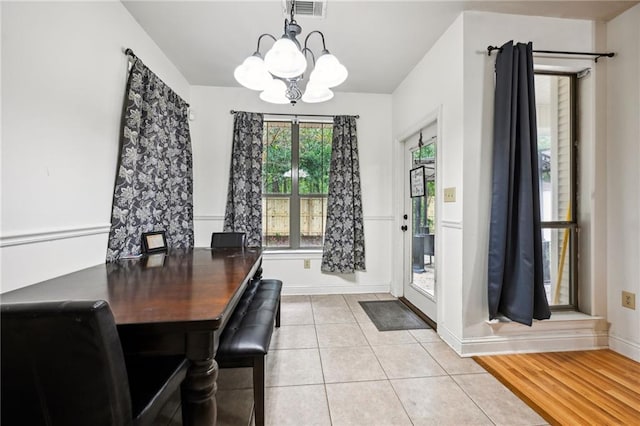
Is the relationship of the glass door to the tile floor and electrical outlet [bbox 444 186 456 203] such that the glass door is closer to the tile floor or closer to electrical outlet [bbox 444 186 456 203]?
electrical outlet [bbox 444 186 456 203]

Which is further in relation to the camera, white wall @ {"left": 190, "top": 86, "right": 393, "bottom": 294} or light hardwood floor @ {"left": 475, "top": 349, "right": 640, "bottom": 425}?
white wall @ {"left": 190, "top": 86, "right": 393, "bottom": 294}

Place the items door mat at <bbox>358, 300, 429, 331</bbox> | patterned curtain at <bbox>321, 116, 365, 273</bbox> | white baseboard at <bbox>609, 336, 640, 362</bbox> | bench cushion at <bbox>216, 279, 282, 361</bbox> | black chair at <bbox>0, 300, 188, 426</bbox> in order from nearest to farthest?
1. black chair at <bbox>0, 300, 188, 426</bbox>
2. bench cushion at <bbox>216, 279, 282, 361</bbox>
3. white baseboard at <bbox>609, 336, 640, 362</bbox>
4. door mat at <bbox>358, 300, 429, 331</bbox>
5. patterned curtain at <bbox>321, 116, 365, 273</bbox>

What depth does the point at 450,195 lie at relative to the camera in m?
2.37

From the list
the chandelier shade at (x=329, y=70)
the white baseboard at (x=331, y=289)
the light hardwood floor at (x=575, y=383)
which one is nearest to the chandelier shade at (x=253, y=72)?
the chandelier shade at (x=329, y=70)

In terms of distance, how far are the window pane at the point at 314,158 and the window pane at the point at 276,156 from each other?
0.20m

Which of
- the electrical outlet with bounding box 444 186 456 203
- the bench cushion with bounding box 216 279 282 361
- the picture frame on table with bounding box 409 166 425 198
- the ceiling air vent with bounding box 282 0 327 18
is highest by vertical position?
the ceiling air vent with bounding box 282 0 327 18

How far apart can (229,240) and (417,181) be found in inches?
82.1

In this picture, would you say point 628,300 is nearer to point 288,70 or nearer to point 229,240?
point 288,70

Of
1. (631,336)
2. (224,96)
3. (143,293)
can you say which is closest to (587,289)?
(631,336)

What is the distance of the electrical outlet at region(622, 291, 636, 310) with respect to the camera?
213 centimetres

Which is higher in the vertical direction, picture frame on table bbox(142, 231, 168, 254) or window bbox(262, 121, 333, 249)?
window bbox(262, 121, 333, 249)

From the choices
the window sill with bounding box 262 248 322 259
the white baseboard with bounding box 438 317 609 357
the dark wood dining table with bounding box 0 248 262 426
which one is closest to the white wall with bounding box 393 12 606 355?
the white baseboard with bounding box 438 317 609 357

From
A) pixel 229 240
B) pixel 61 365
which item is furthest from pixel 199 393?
pixel 229 240

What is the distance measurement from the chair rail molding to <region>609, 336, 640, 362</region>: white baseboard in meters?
3.85
